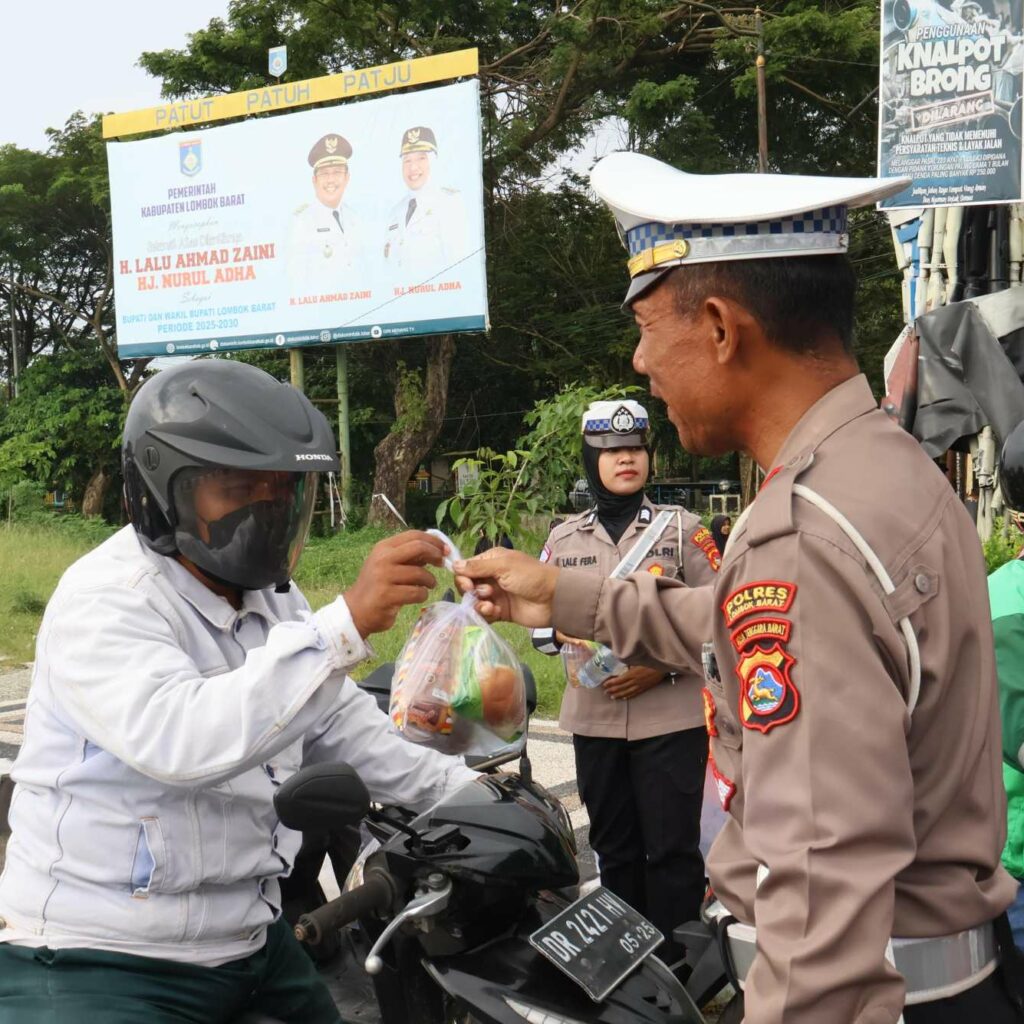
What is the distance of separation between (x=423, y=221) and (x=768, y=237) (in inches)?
A: 685

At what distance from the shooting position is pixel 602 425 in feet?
14.7

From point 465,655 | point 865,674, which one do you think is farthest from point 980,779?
point 465,655

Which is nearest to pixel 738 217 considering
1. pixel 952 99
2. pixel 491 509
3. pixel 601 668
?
pixel 601 668

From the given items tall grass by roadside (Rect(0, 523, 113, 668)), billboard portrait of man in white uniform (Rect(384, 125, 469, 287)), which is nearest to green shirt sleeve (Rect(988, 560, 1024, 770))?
tall grass by roadside (Rect(0, 523, 113, 668))

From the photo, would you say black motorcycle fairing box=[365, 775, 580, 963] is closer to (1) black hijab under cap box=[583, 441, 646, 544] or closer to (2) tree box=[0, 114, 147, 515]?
(1) black hijab under cap box=[583, 441, 646, 544]

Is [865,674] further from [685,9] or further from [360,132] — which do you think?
[685,9]

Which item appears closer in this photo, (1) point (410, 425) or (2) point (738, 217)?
(2) point (738, 217)

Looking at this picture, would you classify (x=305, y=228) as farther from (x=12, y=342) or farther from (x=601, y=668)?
(x=12, y=342)

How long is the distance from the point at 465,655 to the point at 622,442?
218 centimetres

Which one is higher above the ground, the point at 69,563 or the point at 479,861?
the point at 479,861

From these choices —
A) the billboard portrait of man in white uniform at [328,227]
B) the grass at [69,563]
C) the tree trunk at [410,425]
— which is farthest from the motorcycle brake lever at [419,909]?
the tree trunk at [410,425]

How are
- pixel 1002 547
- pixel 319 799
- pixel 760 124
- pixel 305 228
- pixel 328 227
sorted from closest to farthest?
pixel 319 799
pixel 1002 547
pixel 760 124
pixel 328 227
pixel 305 228

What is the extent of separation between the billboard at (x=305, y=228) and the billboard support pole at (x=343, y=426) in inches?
95.8

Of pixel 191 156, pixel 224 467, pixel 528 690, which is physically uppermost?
pixel 191 156
